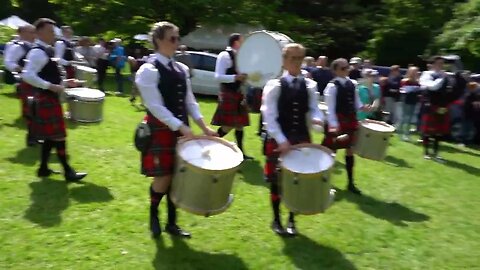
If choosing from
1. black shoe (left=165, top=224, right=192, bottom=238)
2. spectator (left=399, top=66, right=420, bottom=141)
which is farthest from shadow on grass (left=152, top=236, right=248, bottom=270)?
spectator (left=399, top=66, right=420, bottom=141)

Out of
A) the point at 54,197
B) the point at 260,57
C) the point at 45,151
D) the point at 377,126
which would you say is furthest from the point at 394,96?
the point at 54,197

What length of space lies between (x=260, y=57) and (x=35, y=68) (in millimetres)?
2245

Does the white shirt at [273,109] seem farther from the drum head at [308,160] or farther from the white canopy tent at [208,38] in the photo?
the white canopy tent at [208,38]

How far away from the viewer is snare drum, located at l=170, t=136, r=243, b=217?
3693 millimetres

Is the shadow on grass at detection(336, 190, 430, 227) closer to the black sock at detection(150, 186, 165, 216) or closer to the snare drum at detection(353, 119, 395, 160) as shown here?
the snare drum at detection(353, 119, 395, 160)

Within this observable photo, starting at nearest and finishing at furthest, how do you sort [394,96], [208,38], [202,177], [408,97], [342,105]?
1. [202,177]
2. [342,105]
3. [408,97]
4. [394,96]
5. [208,38]

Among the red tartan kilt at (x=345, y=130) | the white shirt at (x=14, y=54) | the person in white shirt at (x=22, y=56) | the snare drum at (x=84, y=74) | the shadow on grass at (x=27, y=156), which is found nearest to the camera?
the red tartan kilt at (x=345, y=130)

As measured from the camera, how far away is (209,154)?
12.8ft

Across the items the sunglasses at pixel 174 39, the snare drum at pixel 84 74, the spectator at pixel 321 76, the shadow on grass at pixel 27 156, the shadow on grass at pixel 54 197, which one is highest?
the sunglasses at pixel 174 39

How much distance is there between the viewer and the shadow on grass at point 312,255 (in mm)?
4223

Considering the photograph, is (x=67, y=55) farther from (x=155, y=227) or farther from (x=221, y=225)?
(x=155, y=227)

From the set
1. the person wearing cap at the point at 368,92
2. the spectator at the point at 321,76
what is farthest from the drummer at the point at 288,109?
the spectator at the point at 321,76

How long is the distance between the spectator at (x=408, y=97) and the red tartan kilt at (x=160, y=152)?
728 cm

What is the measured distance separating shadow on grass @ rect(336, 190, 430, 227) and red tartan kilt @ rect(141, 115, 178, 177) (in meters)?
2.35
